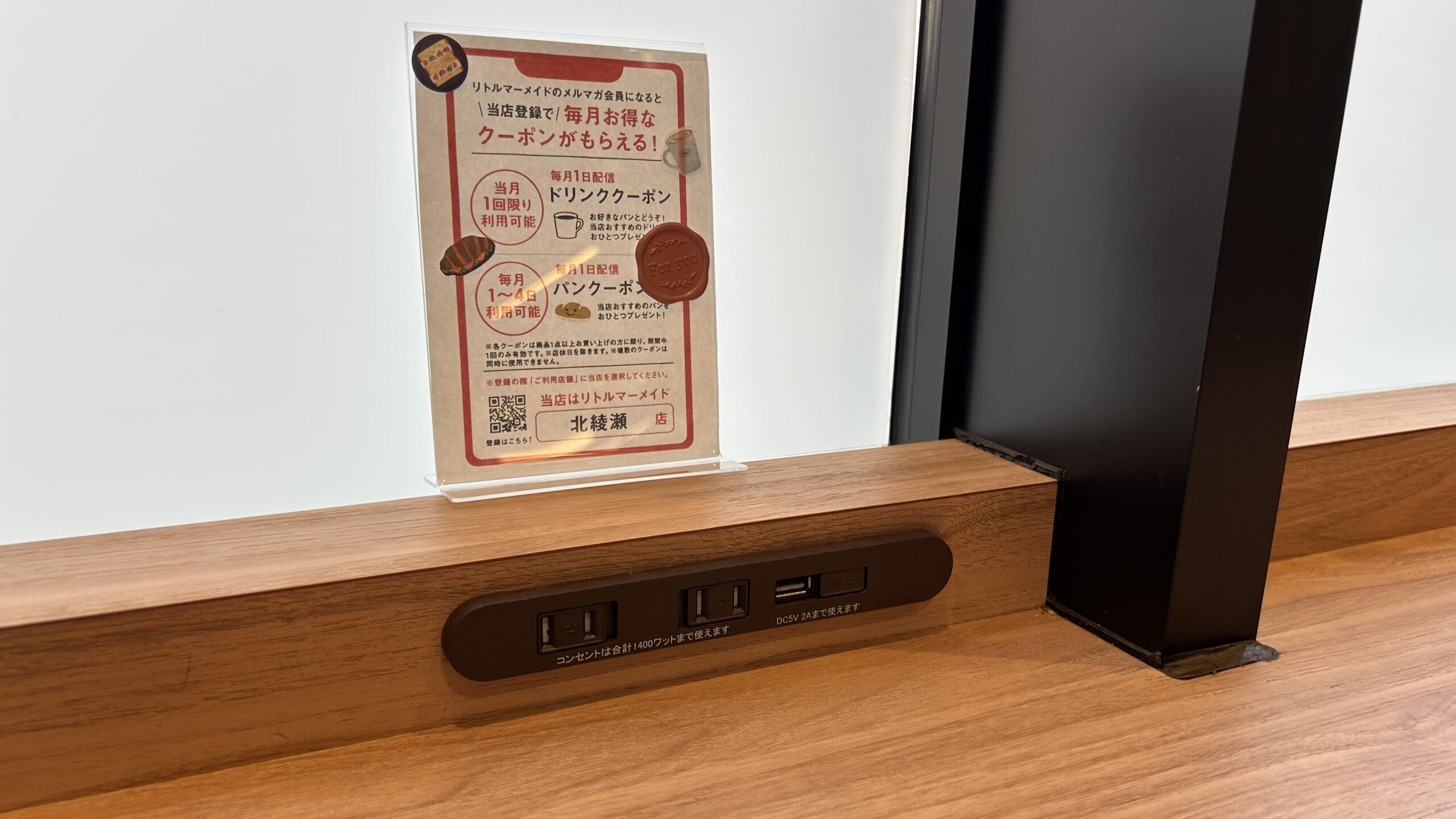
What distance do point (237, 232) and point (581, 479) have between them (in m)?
0.38

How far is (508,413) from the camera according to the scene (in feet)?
2.60

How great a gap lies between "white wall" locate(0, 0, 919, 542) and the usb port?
1.15ft

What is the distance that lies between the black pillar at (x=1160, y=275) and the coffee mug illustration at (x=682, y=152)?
351mm

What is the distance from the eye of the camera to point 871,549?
805mm

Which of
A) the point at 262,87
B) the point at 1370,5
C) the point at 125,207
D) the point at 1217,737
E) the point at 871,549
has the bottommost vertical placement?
the point at 1217,737

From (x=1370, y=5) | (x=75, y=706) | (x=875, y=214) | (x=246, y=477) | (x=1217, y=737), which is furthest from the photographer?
(x=1370, y=5)

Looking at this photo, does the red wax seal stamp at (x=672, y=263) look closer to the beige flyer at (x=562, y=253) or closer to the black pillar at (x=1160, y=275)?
the beige flyer at (x=562, y=253)

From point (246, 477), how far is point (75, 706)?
0.30 metres

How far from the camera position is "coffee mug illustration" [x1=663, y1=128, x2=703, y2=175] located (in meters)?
0.83

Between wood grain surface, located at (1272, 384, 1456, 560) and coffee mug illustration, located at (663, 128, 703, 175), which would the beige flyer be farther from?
wood grain surface, located at (1272, 384, 1456, 560)

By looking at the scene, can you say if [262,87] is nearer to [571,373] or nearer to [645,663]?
[571,373]

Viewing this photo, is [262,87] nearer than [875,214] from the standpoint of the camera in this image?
Yes

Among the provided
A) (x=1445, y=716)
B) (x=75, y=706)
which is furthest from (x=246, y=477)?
(x=1445, y=716)

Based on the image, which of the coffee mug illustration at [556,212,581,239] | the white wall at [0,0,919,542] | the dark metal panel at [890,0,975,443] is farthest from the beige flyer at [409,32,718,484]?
the dark metal panel at [890,0,975,443]
